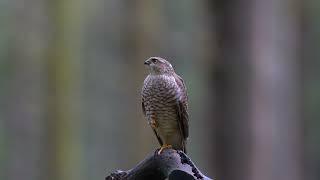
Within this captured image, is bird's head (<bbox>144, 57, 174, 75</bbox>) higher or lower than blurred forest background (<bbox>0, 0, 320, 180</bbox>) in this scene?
higher

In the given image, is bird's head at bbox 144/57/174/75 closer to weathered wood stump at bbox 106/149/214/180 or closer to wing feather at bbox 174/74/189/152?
wing feather at bbox 174/74/189/152

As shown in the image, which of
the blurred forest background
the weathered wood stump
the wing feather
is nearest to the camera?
the weathered wood stump

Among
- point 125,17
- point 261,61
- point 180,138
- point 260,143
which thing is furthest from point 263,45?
point 125,17

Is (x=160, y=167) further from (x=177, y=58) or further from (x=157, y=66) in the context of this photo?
(x=177, y=58)

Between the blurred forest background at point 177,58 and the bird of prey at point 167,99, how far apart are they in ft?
6.93

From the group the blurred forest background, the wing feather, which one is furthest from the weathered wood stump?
the blurred forest background

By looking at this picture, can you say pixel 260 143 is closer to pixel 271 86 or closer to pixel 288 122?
pixel 271 86

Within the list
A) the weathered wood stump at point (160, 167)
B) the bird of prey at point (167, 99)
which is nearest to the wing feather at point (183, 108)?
the bird of prey at point (167, 99)

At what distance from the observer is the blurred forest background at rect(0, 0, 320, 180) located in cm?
509

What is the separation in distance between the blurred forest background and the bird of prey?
6.93 feet

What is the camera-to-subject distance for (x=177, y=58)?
420 inches

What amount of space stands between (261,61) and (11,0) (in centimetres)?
490

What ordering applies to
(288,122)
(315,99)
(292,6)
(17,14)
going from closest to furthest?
(288,122) < (292,6) < (17,14) < (315,99)

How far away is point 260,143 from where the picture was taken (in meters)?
5.14
